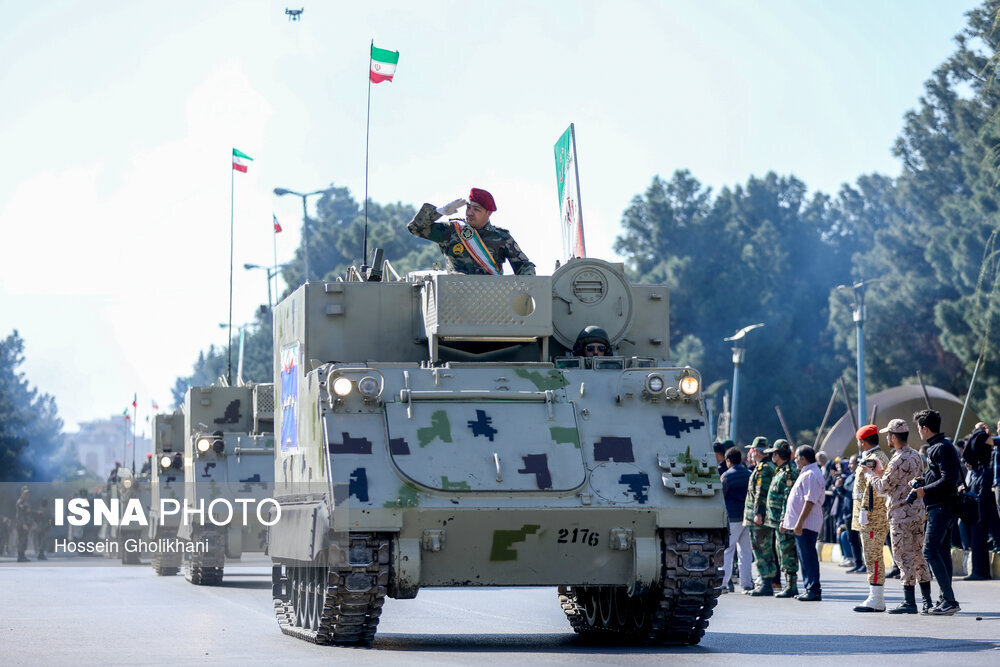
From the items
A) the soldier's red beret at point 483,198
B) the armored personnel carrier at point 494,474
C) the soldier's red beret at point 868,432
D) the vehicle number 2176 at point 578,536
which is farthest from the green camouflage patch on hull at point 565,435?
the soldier's red beret at point 868,432

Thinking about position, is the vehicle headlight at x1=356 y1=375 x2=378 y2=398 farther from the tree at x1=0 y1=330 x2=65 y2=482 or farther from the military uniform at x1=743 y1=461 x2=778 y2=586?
the tree at x1=0 y1=330 x2=65 y2=482

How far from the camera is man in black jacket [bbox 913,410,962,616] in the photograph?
15633mm

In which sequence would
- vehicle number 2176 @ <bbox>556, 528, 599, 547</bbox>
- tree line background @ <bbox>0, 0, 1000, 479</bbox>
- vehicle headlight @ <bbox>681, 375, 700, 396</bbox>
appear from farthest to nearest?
tree line background @ <bbox>0, 0, 1000, 479</bbox>
vehicle headlight @ <bbox>681, 375, 700, 396</bbox>
vehicle number 2176 @ <bbox>556, 528, 599, 547</bbox>

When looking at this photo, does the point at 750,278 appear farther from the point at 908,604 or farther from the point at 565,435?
the point at 565,435

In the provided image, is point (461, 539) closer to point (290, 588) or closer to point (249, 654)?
point (249, 654)

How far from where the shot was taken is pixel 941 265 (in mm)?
59312

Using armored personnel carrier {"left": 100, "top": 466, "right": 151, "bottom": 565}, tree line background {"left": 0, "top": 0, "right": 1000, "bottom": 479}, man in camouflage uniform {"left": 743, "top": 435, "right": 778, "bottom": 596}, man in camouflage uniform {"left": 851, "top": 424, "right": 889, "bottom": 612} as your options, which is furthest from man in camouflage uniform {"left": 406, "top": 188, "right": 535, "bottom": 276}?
tree line background {"left": 0, "top": 0, "right": 1000, "bottom": 479}

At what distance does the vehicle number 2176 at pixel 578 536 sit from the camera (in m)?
12.2

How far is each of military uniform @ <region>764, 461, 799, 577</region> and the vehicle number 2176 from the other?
7.26 meters

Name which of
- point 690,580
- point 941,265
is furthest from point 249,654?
point 941,265

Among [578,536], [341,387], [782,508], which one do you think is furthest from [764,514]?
[341,387]

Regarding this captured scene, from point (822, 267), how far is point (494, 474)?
2864 inches

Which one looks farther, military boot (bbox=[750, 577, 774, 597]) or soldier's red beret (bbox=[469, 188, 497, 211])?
military boot (bbox=[750, 577, 774, 597])

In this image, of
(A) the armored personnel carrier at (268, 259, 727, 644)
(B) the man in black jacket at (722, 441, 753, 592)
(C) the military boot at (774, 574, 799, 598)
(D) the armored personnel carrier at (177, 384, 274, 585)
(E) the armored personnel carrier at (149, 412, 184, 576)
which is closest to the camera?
(A) the armored personnel carrier at (268, 259, 727, 644)
